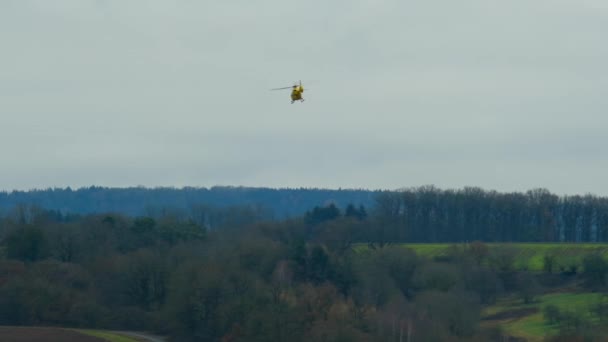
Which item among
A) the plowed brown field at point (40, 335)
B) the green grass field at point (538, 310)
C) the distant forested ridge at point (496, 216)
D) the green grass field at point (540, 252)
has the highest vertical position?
the distant forested ridge at point (496, 216)

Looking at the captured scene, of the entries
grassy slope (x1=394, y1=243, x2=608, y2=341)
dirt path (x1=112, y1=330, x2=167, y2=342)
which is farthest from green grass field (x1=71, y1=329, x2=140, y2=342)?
grassy slope (x1=394, y1=243, x2=608, y2=341)

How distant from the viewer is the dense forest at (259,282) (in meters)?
85.4

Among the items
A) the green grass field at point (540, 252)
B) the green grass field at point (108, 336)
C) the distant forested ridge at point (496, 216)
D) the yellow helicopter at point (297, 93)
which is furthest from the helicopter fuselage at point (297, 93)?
the distant forested ridge at point (496, 216)

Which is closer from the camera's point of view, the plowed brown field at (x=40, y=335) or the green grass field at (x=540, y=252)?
the plowed brown field at (x=40, y=335)

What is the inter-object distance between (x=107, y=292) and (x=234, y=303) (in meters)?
21.3

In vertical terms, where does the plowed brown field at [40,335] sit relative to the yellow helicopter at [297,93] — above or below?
below

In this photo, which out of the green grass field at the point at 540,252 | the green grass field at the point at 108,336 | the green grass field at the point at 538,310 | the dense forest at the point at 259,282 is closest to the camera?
the dense forest at the point at 259,282

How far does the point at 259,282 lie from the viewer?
3767 inches

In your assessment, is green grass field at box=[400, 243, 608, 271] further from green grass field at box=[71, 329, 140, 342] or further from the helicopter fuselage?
the helicopter fuselage

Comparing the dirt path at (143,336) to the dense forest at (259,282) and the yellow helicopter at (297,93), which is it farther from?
the yellow helicopter at (297,93)

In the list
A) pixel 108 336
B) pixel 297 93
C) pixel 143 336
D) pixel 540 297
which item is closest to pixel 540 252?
pixel 540 297

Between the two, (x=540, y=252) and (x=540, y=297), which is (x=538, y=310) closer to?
(x=540, y=297)

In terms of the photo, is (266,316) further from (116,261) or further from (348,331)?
(116,261)

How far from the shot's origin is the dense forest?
85.4 m
